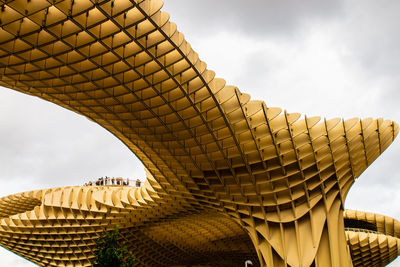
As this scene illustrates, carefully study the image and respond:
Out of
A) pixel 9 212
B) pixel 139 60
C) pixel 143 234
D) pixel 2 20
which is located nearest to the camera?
pixel 2 20

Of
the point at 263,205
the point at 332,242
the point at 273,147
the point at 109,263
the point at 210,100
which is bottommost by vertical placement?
the point at 109,263

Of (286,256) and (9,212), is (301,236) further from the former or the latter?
(9,212)

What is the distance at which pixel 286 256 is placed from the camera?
Result: 1334 inches

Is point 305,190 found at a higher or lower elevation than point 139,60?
lower

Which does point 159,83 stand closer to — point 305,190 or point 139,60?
point 139,60

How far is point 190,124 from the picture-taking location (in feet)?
99.9

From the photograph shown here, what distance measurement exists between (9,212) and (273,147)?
5687 cm

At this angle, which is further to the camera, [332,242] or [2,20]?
[332,242]

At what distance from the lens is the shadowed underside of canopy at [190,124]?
21828 mm

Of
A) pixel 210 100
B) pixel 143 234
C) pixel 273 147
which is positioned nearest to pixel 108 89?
pixel 210 100

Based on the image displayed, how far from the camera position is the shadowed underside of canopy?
21828mm

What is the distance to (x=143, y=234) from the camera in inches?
2242

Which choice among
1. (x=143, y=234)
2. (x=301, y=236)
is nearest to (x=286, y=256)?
(x=301, y=236)

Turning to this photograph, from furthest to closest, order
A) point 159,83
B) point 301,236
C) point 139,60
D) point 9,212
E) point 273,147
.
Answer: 1. point 9,212
2. point 301,236
3. point 273,147
4. point 159,83
5. point 139,60
